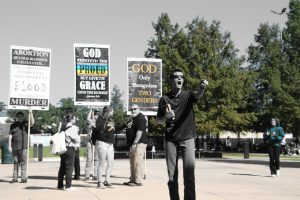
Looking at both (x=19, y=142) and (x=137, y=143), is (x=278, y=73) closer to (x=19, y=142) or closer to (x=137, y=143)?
(x=137, y=143)

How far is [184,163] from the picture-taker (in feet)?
22.7

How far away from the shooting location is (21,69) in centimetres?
1439

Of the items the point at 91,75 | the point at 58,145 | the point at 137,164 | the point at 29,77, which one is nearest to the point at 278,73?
the point at 91,75

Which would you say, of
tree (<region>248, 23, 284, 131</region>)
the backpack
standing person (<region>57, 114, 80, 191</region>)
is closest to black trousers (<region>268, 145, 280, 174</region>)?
standing person (<region>57, 114, 80, 191</region>)

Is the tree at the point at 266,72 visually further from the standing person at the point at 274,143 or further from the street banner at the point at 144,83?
the street banner at the point at 144,83

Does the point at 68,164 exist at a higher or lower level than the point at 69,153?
lower

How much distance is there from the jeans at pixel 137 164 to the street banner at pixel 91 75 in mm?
2987

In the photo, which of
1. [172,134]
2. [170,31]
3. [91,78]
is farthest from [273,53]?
[172,134]

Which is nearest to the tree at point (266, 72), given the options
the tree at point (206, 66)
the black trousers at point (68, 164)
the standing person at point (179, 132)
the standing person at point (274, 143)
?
the tree at point (206, 66)

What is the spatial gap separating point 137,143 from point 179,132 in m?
6.14

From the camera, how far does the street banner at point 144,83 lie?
1622 centimetres

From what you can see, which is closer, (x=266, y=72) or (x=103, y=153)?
(x=103, y=153)

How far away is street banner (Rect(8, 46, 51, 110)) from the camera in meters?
14.3

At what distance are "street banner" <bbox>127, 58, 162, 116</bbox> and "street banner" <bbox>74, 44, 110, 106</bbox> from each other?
0.78m
